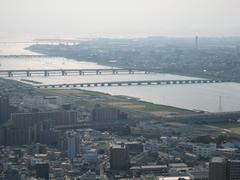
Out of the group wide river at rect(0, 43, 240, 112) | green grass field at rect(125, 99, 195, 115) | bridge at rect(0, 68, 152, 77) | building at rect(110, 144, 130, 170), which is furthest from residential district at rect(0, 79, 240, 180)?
bridge at rect(0, 68, 152, 77)

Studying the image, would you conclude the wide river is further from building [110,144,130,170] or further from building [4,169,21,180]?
building [4,169,21,180]

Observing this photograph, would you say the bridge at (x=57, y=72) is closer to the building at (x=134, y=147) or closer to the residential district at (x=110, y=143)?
the residential district at (x=110, y=143)

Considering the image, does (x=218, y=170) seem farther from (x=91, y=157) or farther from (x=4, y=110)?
(x=4, y=110)

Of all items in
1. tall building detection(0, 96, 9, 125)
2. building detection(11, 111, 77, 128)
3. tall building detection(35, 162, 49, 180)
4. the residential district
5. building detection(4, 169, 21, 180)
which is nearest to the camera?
building detection(4, 169, 21, 180)

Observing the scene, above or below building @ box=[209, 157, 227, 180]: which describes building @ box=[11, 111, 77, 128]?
below

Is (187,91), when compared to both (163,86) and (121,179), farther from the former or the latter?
(121,179)

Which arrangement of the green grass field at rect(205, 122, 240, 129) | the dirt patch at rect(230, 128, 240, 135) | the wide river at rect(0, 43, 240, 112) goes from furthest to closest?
the wide river at rect(0, 43, 240, 112), the green grass field at rect(205, 122, 240, 129), the dirt patch at rect(230, 128, 240, 135)

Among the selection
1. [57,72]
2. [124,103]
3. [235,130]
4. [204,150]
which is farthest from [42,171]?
[57,72]

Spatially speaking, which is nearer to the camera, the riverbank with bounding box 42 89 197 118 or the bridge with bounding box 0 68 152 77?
the riverbank with bounding box 42 89 197 118
